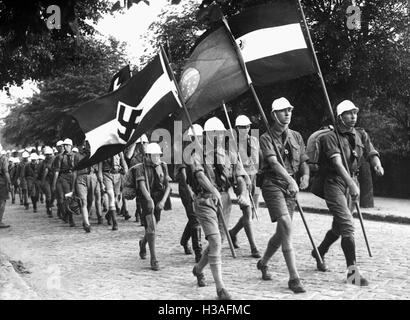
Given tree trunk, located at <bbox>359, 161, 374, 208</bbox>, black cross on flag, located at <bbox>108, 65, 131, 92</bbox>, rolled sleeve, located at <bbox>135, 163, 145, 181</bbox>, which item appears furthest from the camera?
tree trunk, located at <bbox>359, 161, 374, 208</bbox>

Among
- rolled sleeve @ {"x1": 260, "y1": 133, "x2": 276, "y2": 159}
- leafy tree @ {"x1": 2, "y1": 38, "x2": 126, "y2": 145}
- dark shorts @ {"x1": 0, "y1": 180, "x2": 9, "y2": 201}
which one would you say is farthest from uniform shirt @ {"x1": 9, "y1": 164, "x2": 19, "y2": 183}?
rolled sleeve @ {"x1": 260, "y1": 133, "x2": 276, "y2": 159}

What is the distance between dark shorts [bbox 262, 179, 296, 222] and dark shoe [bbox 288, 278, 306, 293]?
2.25 ft

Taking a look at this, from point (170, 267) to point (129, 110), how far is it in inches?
86.2

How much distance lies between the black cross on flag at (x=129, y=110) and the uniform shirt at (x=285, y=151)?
44.8 inches

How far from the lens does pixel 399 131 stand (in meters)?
23.3

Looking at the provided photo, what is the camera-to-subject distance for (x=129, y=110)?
6.85 meters

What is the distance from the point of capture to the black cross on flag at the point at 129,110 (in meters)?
6.46

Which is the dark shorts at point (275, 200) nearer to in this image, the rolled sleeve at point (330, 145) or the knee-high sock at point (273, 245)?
the knee-high sock at point (273, 245)

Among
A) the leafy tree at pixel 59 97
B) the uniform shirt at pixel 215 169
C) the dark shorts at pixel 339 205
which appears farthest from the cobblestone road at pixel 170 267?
the leafy tree at pixel 59 97

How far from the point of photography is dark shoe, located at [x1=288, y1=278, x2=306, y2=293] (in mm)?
5613

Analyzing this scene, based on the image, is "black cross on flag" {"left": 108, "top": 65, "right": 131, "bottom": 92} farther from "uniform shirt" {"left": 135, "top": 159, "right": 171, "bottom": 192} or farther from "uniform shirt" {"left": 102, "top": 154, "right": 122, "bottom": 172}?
"uniform shirt" {"left": 102, "top": 154, "right": 122, "bottom": 172}

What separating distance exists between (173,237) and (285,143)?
449 cm

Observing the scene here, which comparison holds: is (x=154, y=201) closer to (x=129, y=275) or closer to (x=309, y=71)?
(x=129, y=275)

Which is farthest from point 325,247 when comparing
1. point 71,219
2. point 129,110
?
point 71,219
